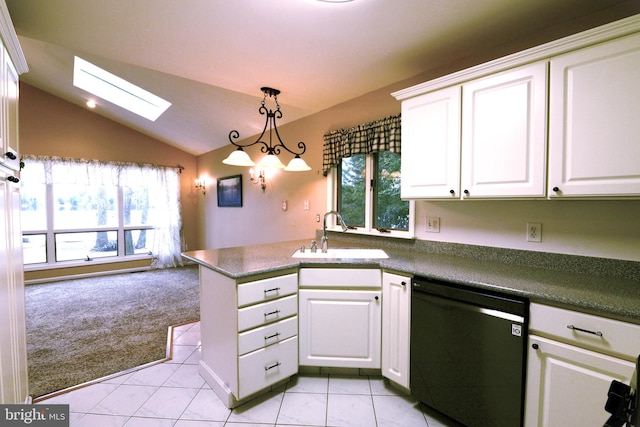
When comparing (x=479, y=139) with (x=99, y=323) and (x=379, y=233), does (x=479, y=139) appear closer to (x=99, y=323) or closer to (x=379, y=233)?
(x=379, y=233)

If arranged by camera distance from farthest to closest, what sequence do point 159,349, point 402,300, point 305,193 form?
point 305,193 → point 159,349 → point 402,300

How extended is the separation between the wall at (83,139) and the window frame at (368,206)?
4.13 meters

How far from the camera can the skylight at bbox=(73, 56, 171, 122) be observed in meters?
3.74

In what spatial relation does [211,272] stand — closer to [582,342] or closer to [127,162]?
[582,342]

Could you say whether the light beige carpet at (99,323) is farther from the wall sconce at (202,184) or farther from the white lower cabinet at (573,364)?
the white lower cabinet at (573,364)

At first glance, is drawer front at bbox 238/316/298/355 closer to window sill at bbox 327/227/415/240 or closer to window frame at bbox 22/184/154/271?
window sill at bbox 327/227/415/240

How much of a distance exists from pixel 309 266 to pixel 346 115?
64.5 inches

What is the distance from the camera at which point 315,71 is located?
224 centimetres

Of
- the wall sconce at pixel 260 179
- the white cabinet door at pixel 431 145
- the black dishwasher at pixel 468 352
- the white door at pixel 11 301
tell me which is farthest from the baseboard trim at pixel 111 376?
the white cabinet door at pixel 431 145

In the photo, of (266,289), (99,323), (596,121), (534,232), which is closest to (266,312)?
(266,289)

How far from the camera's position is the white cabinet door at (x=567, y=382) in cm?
111

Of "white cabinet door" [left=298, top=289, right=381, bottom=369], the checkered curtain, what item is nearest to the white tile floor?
"white cabinet door" [left=298, top=289, right=381, bottom=369]

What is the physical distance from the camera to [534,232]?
5.62 ft

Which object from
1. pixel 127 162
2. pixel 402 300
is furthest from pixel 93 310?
pixel 402 300
